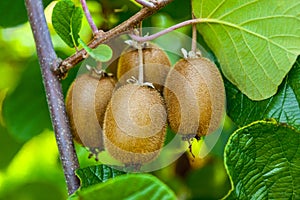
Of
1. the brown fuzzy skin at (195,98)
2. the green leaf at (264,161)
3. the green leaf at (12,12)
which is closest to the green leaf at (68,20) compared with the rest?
the brown fuzzy skin at (195,98)

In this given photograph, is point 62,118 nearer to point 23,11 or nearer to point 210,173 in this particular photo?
point 23,11

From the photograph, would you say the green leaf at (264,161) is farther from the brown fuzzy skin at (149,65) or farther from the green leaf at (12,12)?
the green leaf at (12,12)

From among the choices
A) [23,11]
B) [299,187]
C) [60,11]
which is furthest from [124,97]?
[23,11]

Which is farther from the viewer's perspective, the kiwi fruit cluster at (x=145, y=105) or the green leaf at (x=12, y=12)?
the green leaf at (x=12, y=12)

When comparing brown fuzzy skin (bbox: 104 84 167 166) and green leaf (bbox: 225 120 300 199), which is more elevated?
brown fuzzy skin (bbox: 104 84 167 166)

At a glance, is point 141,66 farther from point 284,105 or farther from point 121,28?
point 284,105

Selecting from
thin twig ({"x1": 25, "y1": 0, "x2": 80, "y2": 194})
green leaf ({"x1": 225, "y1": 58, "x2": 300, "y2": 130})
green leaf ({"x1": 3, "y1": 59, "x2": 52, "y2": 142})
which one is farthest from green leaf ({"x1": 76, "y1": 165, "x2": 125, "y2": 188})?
green leaf ({"x1": 3, "y1": 59, "x2": 52, "y2": 142})

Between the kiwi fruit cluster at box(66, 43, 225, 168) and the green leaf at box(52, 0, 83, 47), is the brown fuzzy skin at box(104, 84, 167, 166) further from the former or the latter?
the green leaf at box(52, 0, 83, 47)
